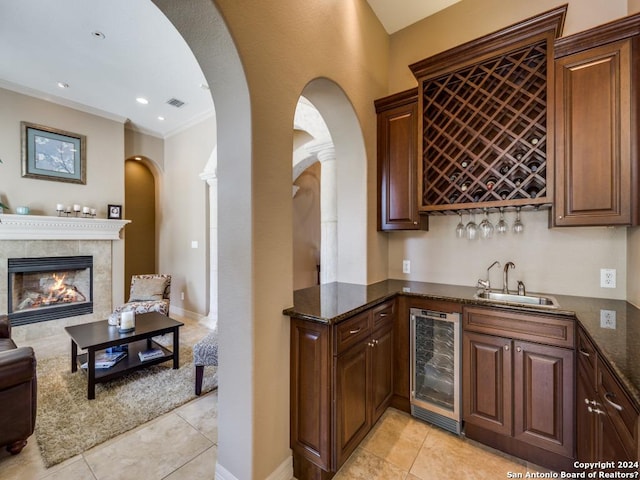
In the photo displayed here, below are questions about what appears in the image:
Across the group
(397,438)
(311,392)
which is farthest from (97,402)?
(397,438)

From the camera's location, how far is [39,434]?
1.96m

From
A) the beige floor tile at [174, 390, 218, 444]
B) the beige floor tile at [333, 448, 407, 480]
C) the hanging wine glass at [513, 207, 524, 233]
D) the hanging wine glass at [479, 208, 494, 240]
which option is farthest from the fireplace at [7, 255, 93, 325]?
the hanging wine glass at [513, 207, 524, 233]

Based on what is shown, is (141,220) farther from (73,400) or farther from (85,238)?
(73,400)

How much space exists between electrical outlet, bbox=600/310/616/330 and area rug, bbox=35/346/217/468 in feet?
9.60

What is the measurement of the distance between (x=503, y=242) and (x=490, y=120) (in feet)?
3.23

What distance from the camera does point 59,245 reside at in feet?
13.4

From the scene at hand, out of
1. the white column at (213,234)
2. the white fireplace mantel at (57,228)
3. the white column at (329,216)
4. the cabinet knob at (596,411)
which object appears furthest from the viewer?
the white column at (213,234)

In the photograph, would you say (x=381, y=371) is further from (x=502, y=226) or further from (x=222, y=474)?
(x=502, y=226)

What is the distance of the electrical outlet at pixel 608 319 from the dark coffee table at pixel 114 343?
3258 millimetres

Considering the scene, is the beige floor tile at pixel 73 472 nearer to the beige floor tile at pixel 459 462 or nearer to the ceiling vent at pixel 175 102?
the beige floor tile at pixel 459 462

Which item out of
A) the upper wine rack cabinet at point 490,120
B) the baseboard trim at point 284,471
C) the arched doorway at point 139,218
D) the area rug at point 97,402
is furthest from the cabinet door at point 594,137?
the arched doorway at point 139,218

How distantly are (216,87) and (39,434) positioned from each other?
2.70m

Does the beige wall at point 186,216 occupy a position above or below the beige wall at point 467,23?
below

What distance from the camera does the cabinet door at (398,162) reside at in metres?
2.42
